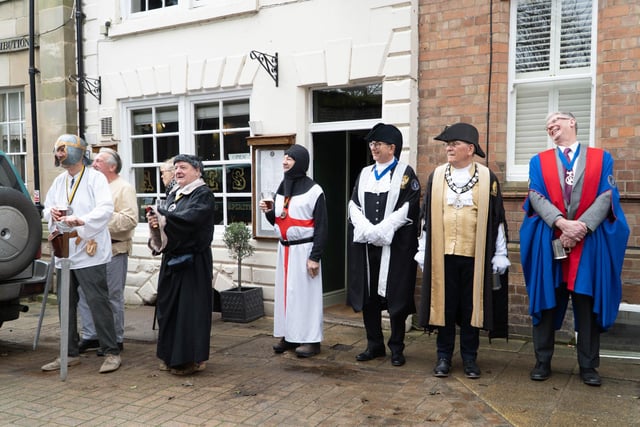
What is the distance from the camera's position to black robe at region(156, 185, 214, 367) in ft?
16.6

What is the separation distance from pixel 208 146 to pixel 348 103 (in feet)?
7.19

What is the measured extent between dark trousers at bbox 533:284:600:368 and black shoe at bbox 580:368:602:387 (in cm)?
3

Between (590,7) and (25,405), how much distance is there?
6.03m

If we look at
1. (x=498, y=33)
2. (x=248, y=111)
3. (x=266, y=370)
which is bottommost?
(x=266, y=370)

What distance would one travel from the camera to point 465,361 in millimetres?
5078

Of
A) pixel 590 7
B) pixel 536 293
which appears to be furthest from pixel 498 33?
pixel 536 293

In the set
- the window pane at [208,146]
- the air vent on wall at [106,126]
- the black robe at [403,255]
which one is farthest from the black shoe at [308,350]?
the air vent on wall at [106,126]

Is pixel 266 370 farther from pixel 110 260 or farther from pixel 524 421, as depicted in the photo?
pixel 524 421

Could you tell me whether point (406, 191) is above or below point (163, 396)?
above

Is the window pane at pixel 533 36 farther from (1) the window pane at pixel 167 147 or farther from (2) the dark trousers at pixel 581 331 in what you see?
(1) the window pane at pixel 167 147

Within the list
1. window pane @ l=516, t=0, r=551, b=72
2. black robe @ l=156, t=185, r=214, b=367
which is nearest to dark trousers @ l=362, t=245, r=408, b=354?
black robe @ l=156, t=185, r=214, b=367

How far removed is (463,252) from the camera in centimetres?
496

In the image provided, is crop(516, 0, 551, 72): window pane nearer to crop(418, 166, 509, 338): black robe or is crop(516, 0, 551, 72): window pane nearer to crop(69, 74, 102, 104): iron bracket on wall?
crop(418, 166, 509, 338): black robe

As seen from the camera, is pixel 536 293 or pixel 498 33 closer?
pixel 536 293
